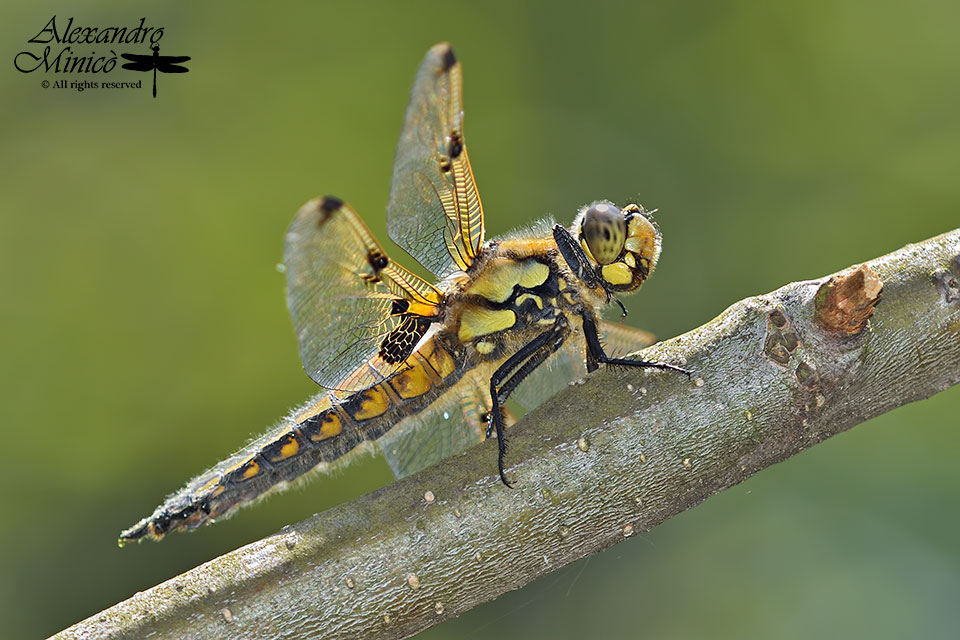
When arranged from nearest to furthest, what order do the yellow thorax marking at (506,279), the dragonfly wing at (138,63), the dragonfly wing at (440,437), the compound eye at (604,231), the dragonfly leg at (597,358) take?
the dragonfly leg at (597,358) → the compound eye at (604,231) → the yellow thorax marking at (506,279) → the dragonfly wing at (440,437) → the dragonfly wing at (138,63)

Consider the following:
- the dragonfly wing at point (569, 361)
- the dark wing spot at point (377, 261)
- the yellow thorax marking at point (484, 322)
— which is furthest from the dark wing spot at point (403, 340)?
the dragonfly wing at point (569, 361)

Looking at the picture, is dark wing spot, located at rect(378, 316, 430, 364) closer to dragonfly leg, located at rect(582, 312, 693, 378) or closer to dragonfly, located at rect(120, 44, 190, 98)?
dragonfly leg, located at rect(582, 312, 693, 378)

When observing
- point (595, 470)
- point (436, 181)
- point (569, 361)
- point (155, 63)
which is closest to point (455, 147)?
point (436, 181)

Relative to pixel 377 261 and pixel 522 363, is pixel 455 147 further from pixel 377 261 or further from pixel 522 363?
pixel 522 363

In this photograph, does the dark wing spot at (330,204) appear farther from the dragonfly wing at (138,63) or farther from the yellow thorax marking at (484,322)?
the dragonfly wing at (138,63)

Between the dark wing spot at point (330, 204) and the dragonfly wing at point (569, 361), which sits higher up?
the dark wing spot at point (330, 204)

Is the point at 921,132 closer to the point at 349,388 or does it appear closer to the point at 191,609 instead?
the point at 349,388

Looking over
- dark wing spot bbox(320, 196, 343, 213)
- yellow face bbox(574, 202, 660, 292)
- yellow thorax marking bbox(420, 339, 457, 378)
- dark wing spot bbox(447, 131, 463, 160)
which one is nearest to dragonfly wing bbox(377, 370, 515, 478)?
yellow thorax marking bbox(420, 339, 457, 378)
